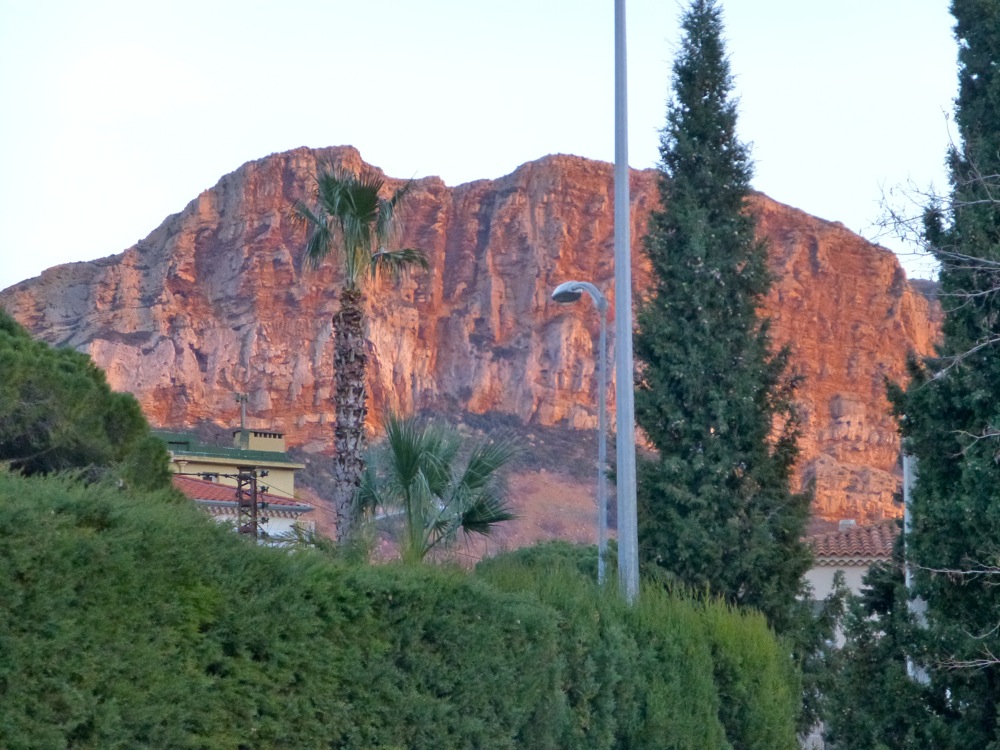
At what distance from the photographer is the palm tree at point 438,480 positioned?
13.2 meters

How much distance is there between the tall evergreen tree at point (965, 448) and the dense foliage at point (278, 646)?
2442 mm

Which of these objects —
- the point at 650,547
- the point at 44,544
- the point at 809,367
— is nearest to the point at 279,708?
the point at 44,544

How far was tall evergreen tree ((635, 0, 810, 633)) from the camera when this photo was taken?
16.8m

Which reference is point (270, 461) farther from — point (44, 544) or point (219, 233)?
point (219, 233)

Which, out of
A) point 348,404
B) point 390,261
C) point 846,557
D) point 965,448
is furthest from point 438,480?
point 846,557

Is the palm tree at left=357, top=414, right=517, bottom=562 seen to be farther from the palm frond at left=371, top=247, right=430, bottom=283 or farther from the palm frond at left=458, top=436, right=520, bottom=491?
the palm frond at left=371, top=247, right=430, bottom=283

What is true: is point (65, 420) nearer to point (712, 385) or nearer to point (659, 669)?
point (659, 669)

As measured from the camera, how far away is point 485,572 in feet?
32.0

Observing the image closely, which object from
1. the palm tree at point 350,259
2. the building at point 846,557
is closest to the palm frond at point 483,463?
the palm tree at point 350,259

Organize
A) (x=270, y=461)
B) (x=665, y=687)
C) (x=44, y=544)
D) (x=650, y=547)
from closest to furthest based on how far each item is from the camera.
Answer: (x=44, y=544) < (x=665, y=687) < (x=650, y=547) < (x=270, y=461)

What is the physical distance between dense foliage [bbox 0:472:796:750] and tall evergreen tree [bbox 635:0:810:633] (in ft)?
20.0

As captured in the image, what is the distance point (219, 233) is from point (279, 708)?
103936mm

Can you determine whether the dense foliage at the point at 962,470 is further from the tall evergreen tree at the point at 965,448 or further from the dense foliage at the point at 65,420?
the dense foliage at the point at 65,420

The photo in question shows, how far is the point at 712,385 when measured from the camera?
17203 millimetres
